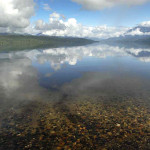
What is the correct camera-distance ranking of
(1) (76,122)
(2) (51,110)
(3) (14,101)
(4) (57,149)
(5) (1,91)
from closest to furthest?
(4) (57,149) < (1) (76,122) < (2) (51,110) < (3) (14,101) < (5) (1,91)

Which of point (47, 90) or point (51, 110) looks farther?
point (47, 90)

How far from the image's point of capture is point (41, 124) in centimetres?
1794

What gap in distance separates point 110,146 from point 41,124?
30.7 ft

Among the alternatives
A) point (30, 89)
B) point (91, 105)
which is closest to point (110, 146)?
point (91, 105)

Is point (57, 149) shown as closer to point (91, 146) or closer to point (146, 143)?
point (91, 146)

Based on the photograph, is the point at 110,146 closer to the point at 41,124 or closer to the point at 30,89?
the point at 41,124

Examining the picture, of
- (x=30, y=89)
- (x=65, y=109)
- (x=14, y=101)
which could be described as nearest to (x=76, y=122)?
(x=65, y=109)

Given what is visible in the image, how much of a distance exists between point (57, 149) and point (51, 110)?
797cm

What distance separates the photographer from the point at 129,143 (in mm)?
14617

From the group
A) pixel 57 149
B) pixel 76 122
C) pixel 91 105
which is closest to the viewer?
pixel 57 149

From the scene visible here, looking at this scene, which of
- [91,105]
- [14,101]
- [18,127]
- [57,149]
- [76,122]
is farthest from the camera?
[14,101]

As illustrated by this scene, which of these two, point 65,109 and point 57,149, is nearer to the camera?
point 57,149

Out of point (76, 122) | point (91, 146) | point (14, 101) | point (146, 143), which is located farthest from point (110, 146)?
point (14, 101)

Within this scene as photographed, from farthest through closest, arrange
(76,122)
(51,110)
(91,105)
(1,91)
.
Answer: (1,91), (91,105), (51,110), (76,122)
